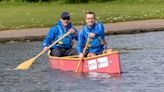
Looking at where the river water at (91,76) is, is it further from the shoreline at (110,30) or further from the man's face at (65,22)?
the shoreline at (110,30)

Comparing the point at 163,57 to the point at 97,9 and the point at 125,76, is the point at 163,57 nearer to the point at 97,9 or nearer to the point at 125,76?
the point at 125,76

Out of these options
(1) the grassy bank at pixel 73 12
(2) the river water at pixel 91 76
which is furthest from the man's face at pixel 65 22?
(1) the grassy bank at pixel 73 12

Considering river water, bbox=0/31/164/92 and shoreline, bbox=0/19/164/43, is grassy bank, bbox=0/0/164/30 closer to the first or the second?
shoreline, bbox=0/19/164/43

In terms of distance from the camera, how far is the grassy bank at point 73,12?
36.1 meters

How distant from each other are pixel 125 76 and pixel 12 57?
6.81m

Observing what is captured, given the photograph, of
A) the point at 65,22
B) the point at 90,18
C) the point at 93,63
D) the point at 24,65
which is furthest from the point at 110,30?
Result: the point at 90,18

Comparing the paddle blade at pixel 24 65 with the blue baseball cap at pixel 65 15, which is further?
the paddle blade at pixel 24 65

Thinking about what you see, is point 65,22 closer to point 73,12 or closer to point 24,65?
point 24,65

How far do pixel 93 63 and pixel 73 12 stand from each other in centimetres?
2442

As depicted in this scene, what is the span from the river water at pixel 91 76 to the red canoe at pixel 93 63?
0.21 m

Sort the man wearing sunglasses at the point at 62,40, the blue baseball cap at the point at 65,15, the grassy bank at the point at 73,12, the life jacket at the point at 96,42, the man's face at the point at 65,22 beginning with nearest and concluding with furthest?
the life jacket at the point at 96,42, the blue baseball cap at the point at 65,15, the man's face at the point at 65,22, the man wearing sunglasses at the point at 62,40, the grassy bank at the point at 73,12

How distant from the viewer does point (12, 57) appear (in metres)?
23.5

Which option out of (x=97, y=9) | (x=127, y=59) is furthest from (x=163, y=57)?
(x=97, y=9)

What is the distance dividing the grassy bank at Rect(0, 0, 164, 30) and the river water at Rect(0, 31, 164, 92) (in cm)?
990
